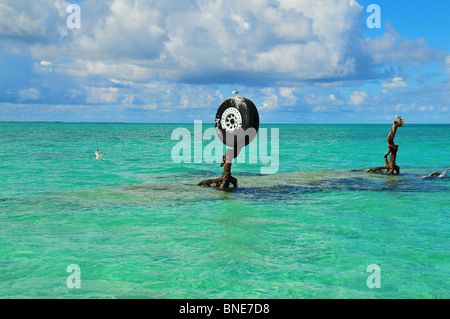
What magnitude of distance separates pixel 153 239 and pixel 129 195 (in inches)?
219

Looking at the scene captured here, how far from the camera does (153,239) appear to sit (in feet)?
28.9

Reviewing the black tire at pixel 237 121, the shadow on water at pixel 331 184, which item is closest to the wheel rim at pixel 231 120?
the black tire at pixel 237 121

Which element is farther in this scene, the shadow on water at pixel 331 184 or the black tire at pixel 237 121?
the shadow on water at pixel 331 184

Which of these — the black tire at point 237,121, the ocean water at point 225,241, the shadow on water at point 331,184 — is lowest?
the ocean water at point 225,241

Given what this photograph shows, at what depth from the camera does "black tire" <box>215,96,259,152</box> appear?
522 inches

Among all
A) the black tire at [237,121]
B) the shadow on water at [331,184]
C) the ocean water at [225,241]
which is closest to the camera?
the ocean water at [225,241]

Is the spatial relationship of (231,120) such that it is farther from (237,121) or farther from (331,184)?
(331,184)

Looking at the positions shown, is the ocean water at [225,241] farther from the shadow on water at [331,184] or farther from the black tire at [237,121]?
the black tire at [237,121]

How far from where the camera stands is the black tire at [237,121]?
13250 millimetres

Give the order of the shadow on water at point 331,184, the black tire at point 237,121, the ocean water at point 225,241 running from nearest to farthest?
the ocean water at point 225,241
the black tire at point 237,121
the shadow on water at point 331,184

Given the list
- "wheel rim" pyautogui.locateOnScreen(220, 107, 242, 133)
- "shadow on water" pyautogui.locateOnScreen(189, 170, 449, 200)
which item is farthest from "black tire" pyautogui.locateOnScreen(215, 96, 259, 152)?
Result: "shadow on water" pyautogui.locateOnScreen(189, 170, 449, 200)

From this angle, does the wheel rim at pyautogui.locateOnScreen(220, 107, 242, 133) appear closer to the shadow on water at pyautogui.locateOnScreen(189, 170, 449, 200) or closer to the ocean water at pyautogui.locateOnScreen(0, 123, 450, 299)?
the ocean water at pyautogui.locateOnScreen(0, 123, 450, 299)

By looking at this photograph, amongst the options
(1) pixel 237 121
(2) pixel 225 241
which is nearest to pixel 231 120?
(1) pixel 237 121
